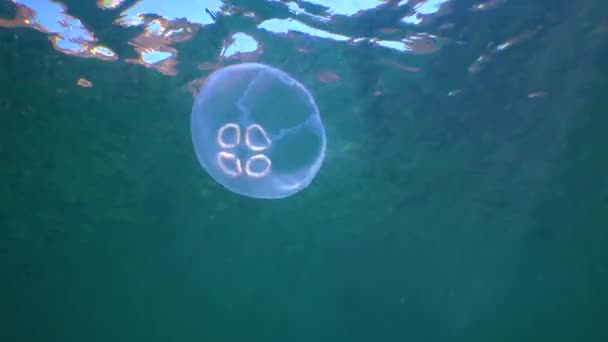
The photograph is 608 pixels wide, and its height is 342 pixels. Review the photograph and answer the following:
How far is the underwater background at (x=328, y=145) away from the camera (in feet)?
23.1

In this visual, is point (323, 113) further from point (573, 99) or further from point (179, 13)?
point (573, 99)

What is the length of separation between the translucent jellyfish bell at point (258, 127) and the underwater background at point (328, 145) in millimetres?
2188

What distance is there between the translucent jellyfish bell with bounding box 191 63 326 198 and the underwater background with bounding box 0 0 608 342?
219 cm

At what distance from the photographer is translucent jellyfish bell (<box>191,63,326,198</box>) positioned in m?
4.69

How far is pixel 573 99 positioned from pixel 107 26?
9.10 m

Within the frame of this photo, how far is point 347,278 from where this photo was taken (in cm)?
2692

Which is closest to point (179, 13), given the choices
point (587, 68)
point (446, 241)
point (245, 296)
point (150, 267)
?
point (587, 68)

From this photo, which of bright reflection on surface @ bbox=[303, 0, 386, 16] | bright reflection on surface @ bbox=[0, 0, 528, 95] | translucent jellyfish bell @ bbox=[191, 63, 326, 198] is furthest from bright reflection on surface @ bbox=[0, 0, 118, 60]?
bright reflection on surface @ bbox=[303, 0, 386, 16]

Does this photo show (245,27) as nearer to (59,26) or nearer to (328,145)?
(59,26)

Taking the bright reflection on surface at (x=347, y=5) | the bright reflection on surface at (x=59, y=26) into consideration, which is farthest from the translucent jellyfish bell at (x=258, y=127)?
the bright reflection on surface at (x=59, y=26)

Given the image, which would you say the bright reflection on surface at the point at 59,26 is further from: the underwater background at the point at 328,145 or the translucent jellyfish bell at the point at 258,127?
the translucent jellyfish bell at the point at 258,127

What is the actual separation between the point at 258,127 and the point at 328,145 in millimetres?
6207

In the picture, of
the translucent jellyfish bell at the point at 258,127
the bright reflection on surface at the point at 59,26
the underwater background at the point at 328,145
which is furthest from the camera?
the underwater background at the point at 328,145

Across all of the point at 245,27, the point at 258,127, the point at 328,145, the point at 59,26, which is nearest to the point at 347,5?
the point at 245,27
